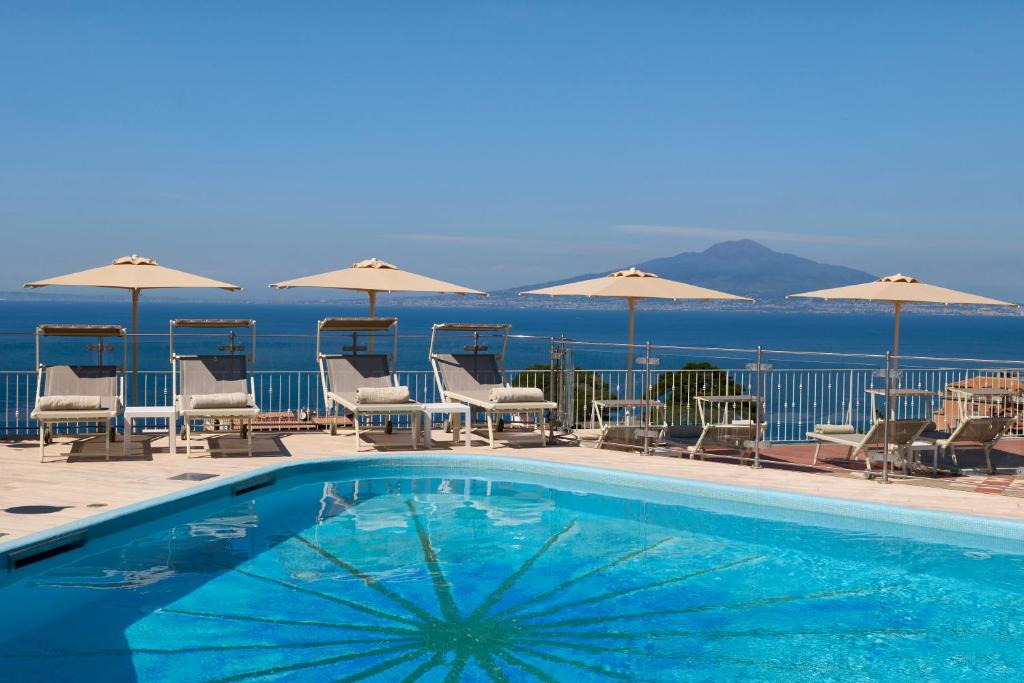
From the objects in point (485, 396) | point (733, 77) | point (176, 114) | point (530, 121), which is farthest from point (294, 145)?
point (485, 396)

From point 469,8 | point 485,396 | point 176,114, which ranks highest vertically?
point 176,114

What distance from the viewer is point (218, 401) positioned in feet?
28.4

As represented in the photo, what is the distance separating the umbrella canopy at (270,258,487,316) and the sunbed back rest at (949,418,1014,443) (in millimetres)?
5263

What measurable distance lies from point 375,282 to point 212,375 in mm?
2239

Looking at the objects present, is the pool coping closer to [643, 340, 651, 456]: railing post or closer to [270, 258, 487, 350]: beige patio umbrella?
[643, 340, 651, 456]: railing post

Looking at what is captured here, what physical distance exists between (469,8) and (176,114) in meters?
32.2

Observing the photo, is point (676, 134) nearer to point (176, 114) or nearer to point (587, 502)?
point (176, 114)

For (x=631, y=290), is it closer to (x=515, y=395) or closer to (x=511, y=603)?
(x=515, y=395)

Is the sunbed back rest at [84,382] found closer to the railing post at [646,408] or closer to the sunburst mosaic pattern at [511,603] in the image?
the sunburst mosaic pattern at [511,603]

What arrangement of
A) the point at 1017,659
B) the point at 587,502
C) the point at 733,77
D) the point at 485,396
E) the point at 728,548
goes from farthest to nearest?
the point at 733,77
the point at 485,396
the point at 587,502
the point at 728,548
the point at 1017,659

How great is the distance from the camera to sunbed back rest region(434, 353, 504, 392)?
399 inches

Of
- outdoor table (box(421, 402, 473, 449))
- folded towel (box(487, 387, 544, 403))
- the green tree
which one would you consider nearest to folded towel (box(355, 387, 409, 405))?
outdoor table (box(421, 402, 473, 449))

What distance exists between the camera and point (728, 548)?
21.3 ft

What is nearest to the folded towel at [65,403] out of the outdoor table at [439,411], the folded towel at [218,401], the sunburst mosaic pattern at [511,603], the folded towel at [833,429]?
the folded towel at [218,401]
